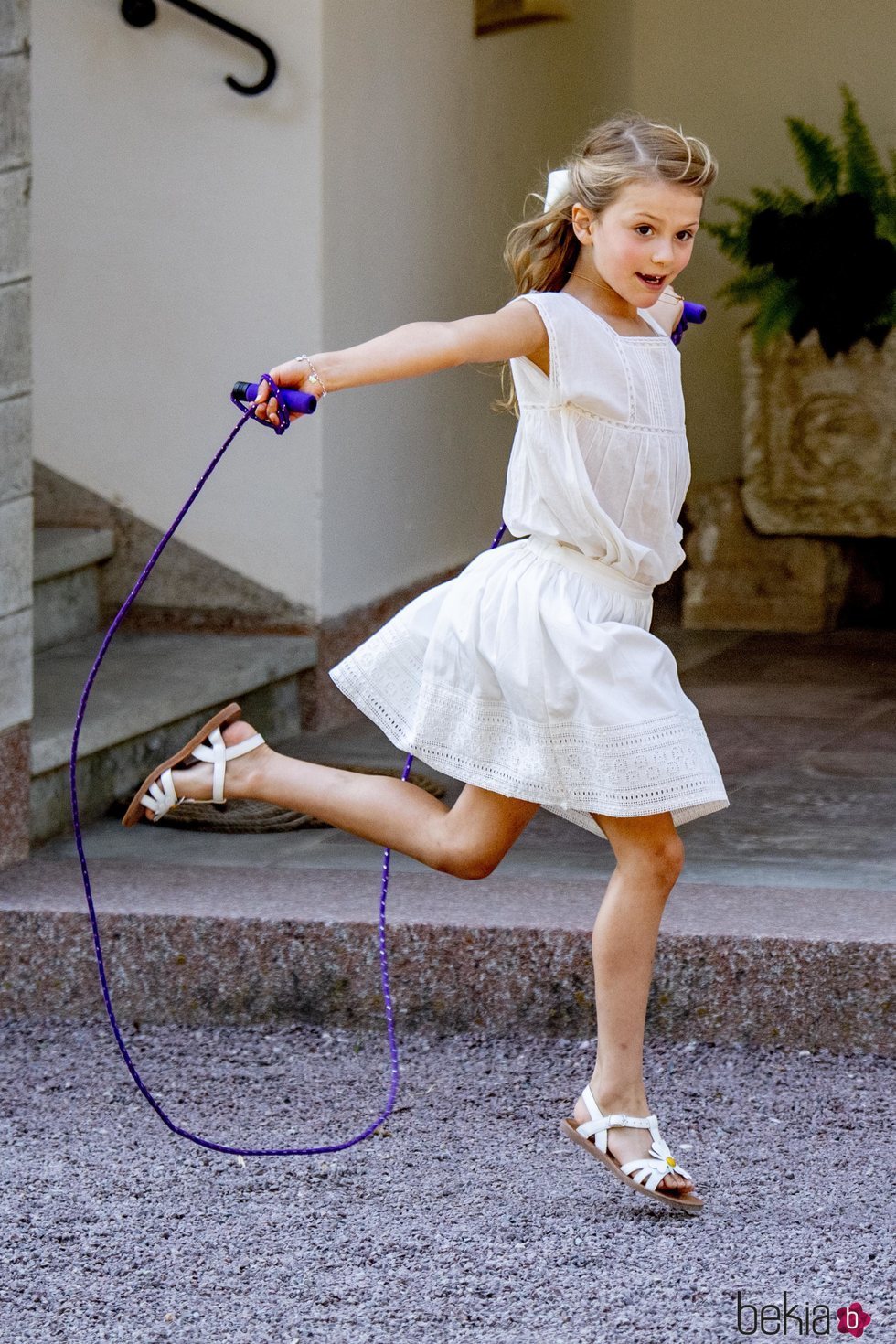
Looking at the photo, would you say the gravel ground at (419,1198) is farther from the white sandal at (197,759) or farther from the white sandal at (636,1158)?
the white sandal at (197,759)

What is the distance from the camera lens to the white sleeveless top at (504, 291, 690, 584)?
8.09 feet

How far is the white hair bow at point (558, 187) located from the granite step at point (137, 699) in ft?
5.44

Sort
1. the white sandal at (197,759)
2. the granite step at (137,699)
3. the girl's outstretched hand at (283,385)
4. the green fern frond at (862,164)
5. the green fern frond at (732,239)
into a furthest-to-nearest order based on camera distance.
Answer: the green fern frond at (732,239), the green fern frond at (862,164), the granite step at (137,699), the white sandal at (197,759), the girl's outstretched hand at (283,385)

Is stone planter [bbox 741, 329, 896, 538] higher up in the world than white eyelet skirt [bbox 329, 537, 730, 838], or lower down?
lower down

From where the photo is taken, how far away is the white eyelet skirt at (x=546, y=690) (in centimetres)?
243

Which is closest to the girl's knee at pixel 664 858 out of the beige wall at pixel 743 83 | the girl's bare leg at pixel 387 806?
the girl's bare leg at pixel 387 806

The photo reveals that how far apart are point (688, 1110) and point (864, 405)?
161 inches

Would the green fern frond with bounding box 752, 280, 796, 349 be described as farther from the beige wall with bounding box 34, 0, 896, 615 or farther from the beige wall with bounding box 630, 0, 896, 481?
the beige wall with bounding box 34, 0, 896, 615

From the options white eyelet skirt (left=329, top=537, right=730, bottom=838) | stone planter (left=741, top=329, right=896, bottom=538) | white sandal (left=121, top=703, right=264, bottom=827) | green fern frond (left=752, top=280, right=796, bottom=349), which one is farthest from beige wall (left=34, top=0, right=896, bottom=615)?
white eyelet skirt (left=329, top=537, right=730, bottom=838)

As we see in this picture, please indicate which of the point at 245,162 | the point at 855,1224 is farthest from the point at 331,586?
the point at 855,1224

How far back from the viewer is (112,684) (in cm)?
423

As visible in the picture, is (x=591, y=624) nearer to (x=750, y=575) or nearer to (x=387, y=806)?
(x=387, y=806)

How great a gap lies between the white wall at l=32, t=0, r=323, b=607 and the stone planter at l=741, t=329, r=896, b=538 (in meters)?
2.38

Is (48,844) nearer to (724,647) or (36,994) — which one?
(36,994)
